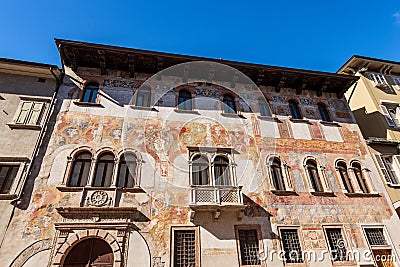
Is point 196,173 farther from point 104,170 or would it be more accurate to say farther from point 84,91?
point 84,91

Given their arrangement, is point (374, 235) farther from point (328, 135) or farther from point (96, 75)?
point (96, 75)

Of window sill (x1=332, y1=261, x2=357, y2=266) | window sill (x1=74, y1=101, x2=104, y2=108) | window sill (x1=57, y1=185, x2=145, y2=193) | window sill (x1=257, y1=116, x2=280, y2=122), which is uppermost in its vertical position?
window sill (x1=257, y1=116, x2=280, y2=122)

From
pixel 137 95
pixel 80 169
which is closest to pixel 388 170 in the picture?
pixel 137 95

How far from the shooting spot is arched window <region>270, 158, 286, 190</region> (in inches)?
429

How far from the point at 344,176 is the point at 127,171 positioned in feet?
34.9

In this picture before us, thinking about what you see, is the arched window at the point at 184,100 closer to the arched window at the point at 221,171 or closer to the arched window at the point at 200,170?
the arched window at the point at 200,170

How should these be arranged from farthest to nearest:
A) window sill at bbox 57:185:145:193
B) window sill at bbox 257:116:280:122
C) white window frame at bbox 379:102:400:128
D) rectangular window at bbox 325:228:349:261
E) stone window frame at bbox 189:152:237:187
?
1. white window frame at bbox 379:102:400:128
2. window sill at bbox 257:116:280:122
3. stone window frame at bbox 189:152:237:187
4. rectangular window at bbox 325:228:349:261
5. window sill at bbox 57:185:145:193

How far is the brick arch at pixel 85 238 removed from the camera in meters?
7.70

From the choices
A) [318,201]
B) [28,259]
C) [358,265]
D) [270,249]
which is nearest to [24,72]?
[28,259]

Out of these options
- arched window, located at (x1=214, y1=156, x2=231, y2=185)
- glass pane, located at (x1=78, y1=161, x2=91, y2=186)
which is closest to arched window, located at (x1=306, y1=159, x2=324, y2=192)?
arched window, located at (x1=214, y1=156, x2=231, y2=185)

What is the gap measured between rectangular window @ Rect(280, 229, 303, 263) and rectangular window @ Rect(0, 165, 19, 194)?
10.8m

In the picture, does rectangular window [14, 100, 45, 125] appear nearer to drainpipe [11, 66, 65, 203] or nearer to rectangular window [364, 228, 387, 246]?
drainpipe [11, 66, 65, 203]

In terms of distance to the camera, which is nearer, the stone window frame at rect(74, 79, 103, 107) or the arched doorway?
the arched doorway

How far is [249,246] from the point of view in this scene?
30.1 ft
